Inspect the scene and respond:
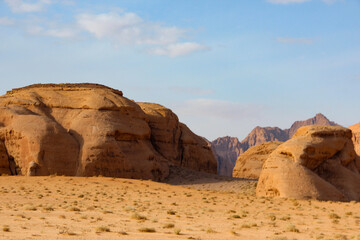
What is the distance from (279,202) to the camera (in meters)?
25.7

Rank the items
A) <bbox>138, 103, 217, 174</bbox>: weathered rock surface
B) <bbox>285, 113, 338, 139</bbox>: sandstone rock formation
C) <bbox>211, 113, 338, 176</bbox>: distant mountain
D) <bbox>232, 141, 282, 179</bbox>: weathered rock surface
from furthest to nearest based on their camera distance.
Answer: <bbox>285, 113, 338, 139</bbox>: sandstone rock formation → <bbox>211, 113, 338, 176</bbox>: distant mountain → <bbox>232, 141, 282, 179</bbox>: weathered rock surface → <bbox>138, 103, 217, 174</bbox>: weathered rock surface

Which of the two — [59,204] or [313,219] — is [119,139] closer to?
[59,204]

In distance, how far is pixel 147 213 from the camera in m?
19.5

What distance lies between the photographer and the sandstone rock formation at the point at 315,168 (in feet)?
90.8

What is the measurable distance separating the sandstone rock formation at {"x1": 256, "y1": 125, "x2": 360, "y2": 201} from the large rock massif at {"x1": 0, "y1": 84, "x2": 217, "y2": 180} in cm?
1128

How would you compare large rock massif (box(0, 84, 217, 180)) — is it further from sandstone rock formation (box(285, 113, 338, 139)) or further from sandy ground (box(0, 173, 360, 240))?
sandstone rock formation (box(285, 113, 338, 139))

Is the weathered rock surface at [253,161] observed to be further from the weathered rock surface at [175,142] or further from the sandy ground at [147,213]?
the sandy ground at [147,213]

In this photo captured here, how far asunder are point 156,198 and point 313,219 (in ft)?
30.7

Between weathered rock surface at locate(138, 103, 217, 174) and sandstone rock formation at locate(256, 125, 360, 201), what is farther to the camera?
weathered rock surface at locate(138, 103, 217, 174)

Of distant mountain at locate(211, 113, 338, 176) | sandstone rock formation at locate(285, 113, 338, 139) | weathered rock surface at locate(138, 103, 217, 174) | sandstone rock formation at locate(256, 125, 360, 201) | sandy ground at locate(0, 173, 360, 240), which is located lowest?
sandy ground at locate(0, 173, 360, 240)

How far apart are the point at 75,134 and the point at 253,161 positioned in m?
21.0

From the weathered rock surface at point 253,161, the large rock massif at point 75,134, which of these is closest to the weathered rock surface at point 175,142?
the large rock massif at point 75,134

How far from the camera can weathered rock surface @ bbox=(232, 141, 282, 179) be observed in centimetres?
5012

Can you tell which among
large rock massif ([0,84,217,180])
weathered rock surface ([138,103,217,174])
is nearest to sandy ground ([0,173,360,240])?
large rock massif ([0,84,217,180])
